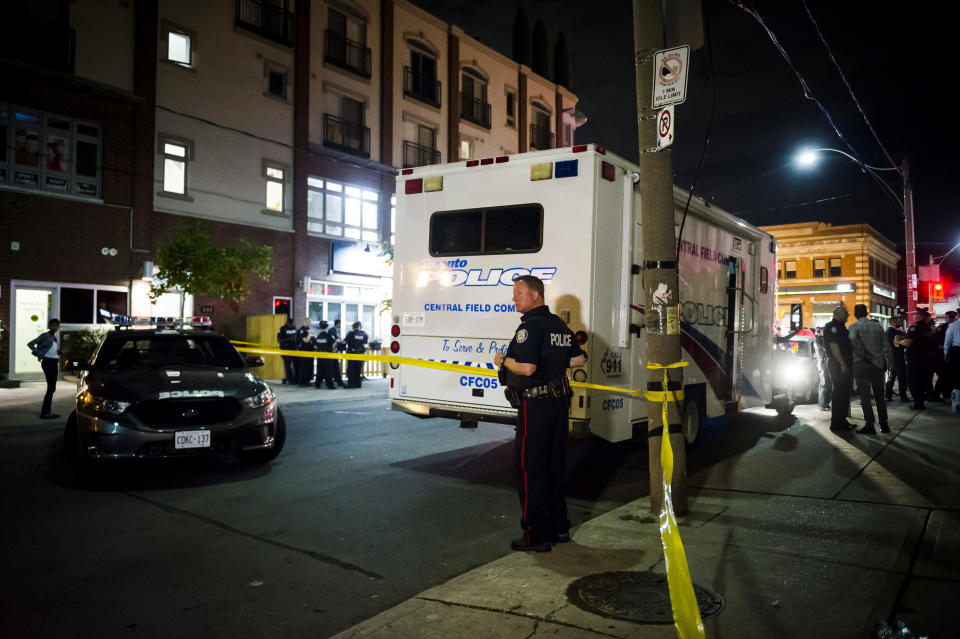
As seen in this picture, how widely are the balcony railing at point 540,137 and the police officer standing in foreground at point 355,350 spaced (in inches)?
865

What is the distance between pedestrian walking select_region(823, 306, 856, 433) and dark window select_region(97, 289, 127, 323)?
17.7 meters

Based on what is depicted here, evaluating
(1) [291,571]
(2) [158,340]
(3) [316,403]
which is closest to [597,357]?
(1) [291,571]

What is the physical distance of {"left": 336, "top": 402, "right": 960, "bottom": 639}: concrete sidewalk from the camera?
11.8 ft

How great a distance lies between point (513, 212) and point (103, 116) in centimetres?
1722

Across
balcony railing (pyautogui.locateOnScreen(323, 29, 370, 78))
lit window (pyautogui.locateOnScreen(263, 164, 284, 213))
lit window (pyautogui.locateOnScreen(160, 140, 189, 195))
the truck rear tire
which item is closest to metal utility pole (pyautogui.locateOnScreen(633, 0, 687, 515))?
the truck rear tire

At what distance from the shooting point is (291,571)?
4.57m

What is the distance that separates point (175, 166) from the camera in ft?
70.4

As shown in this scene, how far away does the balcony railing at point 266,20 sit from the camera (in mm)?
23609

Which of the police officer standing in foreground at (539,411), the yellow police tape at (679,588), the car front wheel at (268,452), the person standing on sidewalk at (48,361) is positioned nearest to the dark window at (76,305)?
the person standing on sidewalk at (48,361)

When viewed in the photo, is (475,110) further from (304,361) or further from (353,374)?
(353,374)

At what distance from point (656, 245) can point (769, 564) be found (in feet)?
7.93

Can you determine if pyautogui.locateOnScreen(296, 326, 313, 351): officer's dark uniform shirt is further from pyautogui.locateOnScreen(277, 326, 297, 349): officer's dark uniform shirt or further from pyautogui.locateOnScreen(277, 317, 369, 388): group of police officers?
pyautogui.locateOnScreen(277, 326, 297, 349): officer's dark uniform shirt

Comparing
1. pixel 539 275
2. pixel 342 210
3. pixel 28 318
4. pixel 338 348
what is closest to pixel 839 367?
pixel 539 275

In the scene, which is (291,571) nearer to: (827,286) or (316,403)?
(316,403)
